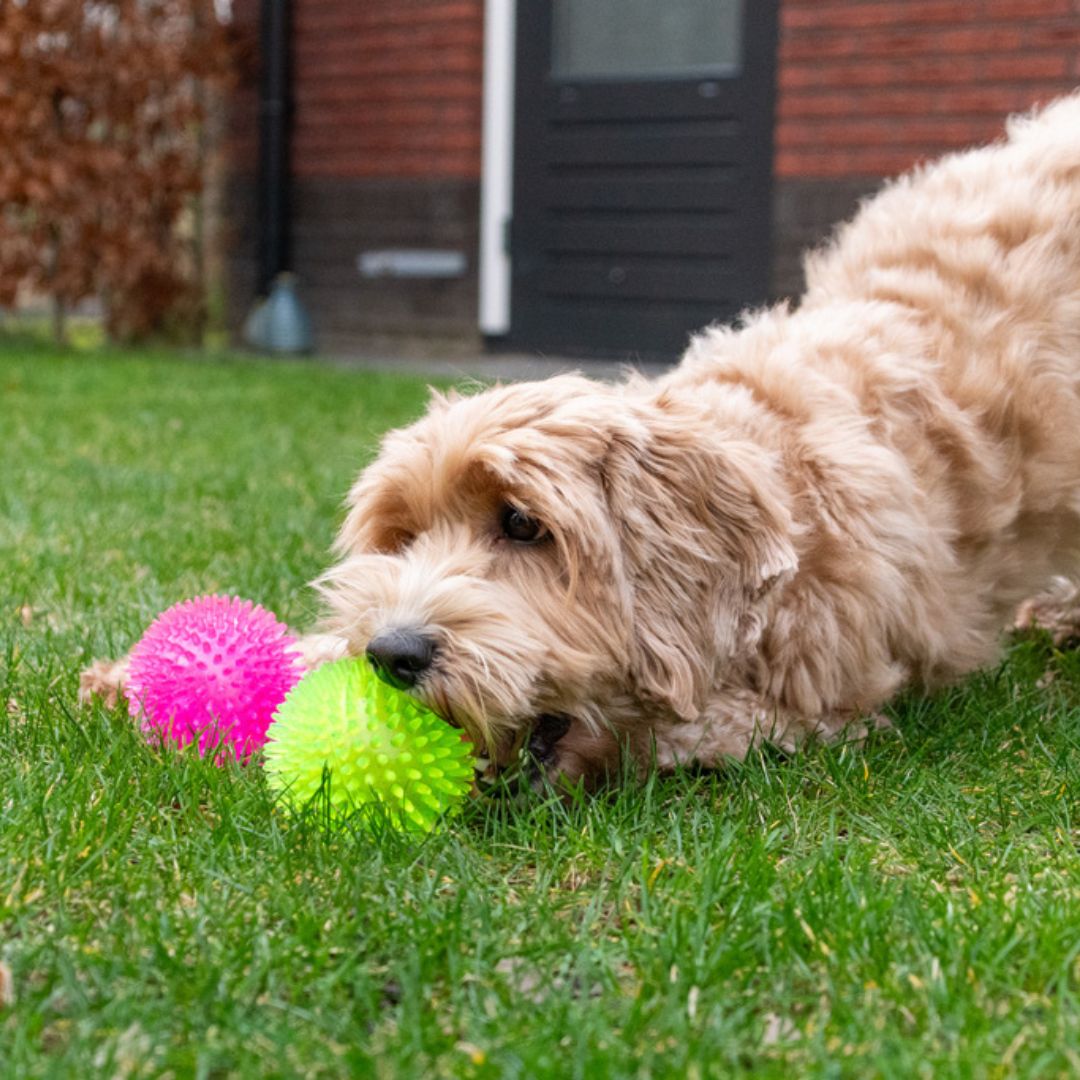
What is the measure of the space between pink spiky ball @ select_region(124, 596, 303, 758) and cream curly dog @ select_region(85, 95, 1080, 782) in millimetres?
174

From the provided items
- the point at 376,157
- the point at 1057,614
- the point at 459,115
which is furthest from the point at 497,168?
the point at 1057,614

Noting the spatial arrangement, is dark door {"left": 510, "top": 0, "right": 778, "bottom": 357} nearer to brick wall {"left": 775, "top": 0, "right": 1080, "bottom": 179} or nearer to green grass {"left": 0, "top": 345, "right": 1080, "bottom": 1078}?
brick wall {"left": 775, "top": 0, "right": 1080, "bottom": 179}

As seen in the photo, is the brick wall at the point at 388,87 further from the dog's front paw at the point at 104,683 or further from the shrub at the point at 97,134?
the dog's front paw at the point at 104,683

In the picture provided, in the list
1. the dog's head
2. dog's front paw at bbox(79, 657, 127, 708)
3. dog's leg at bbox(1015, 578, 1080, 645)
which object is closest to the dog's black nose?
the dog's head

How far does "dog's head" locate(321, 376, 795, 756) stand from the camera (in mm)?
2629

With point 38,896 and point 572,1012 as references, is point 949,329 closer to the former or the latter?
point 572,1012

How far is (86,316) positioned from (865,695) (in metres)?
17.6

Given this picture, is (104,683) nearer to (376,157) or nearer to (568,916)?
(568,916)

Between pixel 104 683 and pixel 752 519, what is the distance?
1.42 meters

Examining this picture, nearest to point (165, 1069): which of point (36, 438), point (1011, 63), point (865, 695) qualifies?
point (865, 695)

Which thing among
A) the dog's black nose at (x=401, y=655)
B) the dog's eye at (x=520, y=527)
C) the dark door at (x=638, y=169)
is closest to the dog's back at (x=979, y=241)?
the dog's eye at (x=520, y=527)

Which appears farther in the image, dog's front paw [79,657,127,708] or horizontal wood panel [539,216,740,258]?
horizontal wood panel [539,216,740,258]

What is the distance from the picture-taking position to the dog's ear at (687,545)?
2.82 meters

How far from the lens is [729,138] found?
1004 cm
